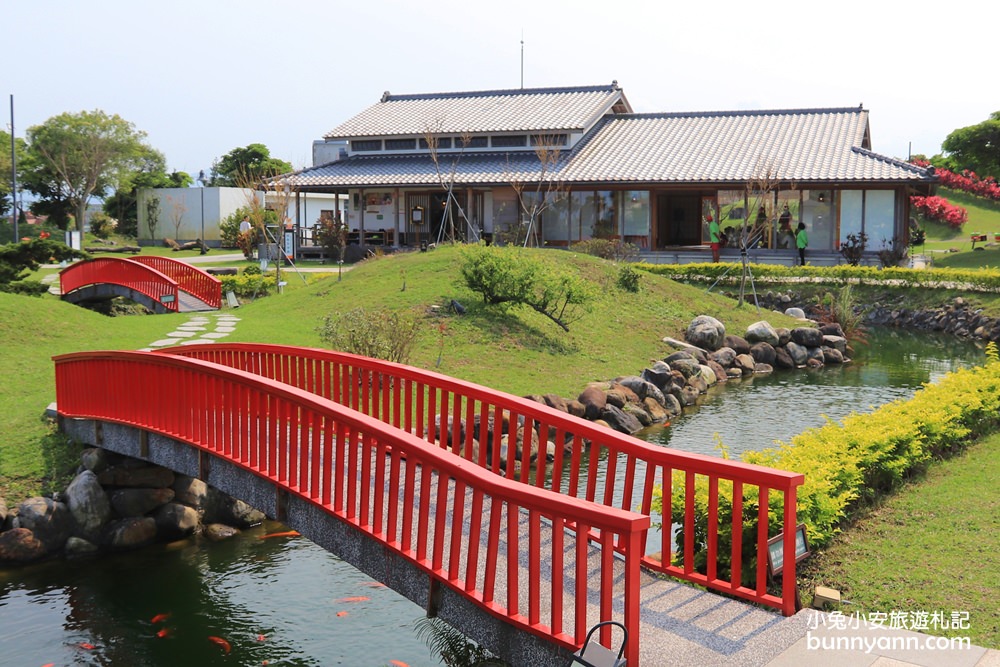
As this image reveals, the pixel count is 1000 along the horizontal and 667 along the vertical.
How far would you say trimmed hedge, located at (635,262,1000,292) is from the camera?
29.4 metres

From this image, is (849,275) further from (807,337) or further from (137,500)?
(137,500)

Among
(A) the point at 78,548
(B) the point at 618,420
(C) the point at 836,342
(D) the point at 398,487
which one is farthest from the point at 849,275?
(D) the point at 398,487

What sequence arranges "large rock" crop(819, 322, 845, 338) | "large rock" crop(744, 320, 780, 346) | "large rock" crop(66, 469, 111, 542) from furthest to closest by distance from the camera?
"large rock" crop(819, 322, 845, 338)
"large rock" crop(744, 320, 780, 346)
"large rock" crop(66, 469, 111, 542)

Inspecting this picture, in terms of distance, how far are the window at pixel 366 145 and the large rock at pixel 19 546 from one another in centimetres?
3389

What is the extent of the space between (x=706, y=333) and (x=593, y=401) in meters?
7.47

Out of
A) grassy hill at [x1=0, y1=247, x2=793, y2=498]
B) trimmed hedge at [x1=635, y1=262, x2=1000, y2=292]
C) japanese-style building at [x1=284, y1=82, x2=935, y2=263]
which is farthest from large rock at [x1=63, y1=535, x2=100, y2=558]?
japanese-style building at [x1=284, y1=82, x2=935, y2=263]

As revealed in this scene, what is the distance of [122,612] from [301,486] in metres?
2.61

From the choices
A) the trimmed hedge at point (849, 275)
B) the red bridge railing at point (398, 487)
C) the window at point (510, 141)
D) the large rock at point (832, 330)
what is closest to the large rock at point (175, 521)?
the red bridge railing at point (398, 487)

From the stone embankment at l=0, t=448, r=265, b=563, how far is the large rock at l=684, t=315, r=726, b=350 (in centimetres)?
1332

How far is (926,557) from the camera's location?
704 cm

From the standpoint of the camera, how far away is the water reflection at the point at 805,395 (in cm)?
1541

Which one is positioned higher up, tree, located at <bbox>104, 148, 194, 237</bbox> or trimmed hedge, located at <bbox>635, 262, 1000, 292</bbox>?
tree, located at <bbox>104, 148, 194, 237</bbox>

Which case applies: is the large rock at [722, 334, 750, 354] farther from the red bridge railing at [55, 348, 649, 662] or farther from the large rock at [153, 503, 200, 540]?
the large rock at [153, 503, 200, 540]

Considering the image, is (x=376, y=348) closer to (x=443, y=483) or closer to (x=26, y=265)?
(x=443, y=483)
